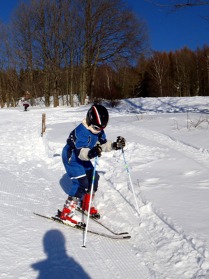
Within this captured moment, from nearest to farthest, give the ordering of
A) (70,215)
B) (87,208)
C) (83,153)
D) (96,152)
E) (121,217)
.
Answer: (96,152) → (83,153) → (70,215) → (121,217) → (87,208)

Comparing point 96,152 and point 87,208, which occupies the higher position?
point 96,152

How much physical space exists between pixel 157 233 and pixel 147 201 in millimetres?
1001

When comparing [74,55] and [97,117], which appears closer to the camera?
[97,117]

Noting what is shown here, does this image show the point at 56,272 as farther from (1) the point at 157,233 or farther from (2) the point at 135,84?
(2) the point at 135,84

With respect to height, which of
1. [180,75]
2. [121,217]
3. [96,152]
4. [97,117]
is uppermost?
[180,75]

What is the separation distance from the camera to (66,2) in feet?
98.3

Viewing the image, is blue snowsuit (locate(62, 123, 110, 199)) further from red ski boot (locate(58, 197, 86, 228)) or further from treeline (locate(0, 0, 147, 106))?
treeline (locate(0, 0, 147, 106))

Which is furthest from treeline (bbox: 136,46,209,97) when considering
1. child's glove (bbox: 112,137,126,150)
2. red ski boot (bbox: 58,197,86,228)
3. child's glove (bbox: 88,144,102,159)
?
child's glove (bbox: 88,144,102,159)

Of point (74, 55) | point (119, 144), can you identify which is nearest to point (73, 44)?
point (74, 55)

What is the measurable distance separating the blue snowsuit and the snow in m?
0.54

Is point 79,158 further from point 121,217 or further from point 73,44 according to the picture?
point 73,44

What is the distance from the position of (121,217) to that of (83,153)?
1.22 meters

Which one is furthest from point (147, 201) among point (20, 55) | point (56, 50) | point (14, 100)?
point (14, 100)

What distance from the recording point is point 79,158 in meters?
4.28
